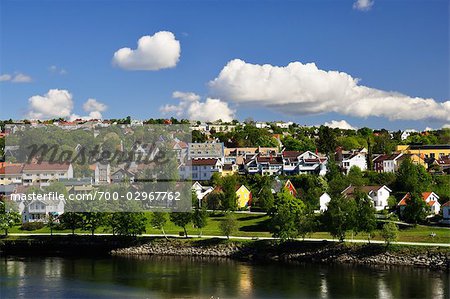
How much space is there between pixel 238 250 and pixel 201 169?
2388 cm

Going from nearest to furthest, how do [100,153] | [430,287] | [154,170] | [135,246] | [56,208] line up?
[430,287] → [135,246] → [56,208] → [154,170] → [100,153]

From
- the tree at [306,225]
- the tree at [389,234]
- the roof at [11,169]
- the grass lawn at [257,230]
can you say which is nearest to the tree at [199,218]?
the grass lawn at [257,230]

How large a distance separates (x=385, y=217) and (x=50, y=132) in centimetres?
4958

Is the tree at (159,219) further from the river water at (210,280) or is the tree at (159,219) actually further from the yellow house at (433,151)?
the yellow house at (433,151)

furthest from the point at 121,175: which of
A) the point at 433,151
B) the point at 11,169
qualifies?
the point at 433,151

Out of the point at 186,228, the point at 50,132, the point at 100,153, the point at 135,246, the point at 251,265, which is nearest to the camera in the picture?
the point at 251,265

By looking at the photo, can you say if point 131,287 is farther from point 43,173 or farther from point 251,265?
point 43,173

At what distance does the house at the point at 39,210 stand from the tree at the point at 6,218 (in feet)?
Result: 3.97

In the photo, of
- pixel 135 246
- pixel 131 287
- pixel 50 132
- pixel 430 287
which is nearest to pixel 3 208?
pixel 135 246

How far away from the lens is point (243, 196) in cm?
4316

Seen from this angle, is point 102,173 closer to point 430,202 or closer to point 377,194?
point 377,194

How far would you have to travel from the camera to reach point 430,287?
2223cm

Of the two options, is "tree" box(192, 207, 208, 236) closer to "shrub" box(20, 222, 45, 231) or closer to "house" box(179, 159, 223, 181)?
"shrub" box(20, 222, 45, 231)

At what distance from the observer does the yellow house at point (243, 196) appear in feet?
140
